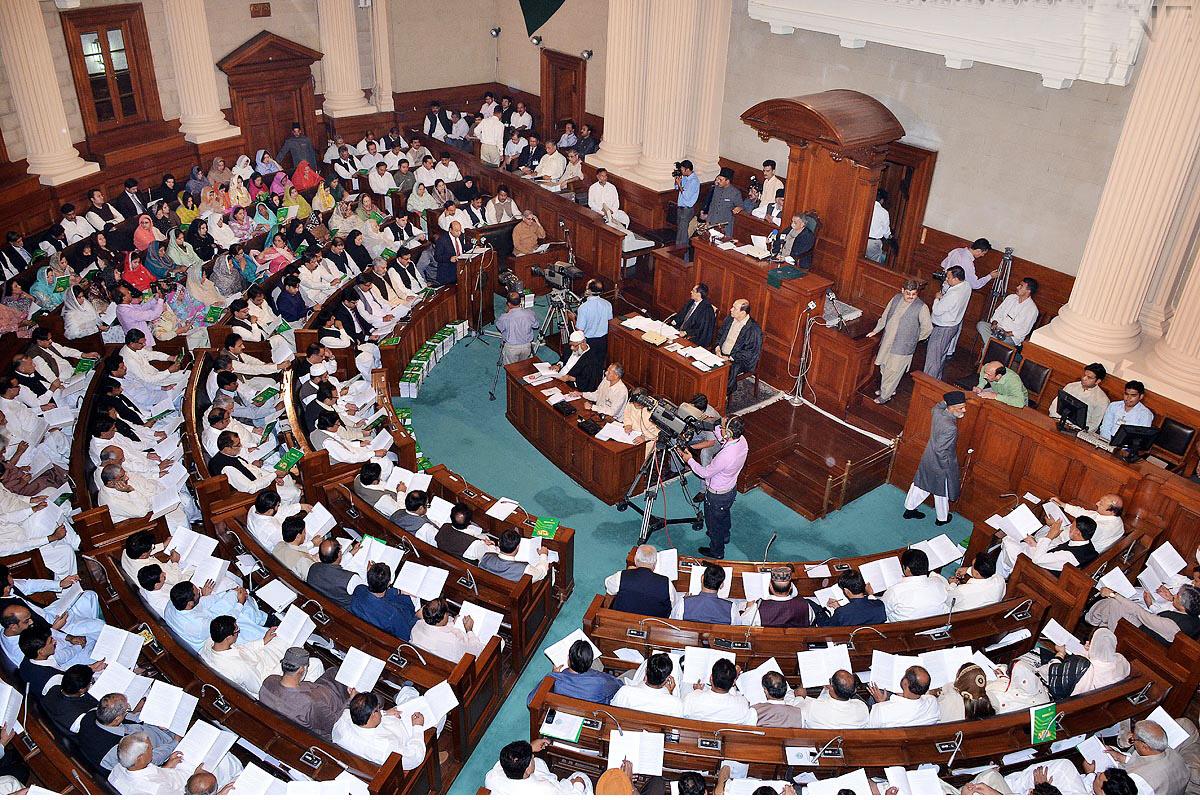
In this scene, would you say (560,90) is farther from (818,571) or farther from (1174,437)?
(818,571)

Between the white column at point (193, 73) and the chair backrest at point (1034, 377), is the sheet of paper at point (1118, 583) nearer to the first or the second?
the chair backrest at point (1034, 377)

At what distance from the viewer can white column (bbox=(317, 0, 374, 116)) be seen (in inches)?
748

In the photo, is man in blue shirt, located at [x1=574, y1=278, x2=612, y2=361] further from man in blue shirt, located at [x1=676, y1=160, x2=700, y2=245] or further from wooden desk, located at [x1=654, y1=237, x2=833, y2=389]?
man in blue shirt, located at [x1=676, y1=160, x2=700, y2=245]

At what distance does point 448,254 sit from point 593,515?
5338 mm

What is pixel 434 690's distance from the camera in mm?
6441

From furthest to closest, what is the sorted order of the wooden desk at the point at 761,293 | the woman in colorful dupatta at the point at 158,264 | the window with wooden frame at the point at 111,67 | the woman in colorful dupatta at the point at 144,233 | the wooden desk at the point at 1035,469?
the window with wooden frame at the point at 111,67, the woman in colorful dupatta at the point at 144,233, the woman in colorful dupatta at the point at 158,264, the wooden desk at the point at 761,293, the wooden desk at the point at 1035,469

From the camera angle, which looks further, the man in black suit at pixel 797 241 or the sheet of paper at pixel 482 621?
the man in black suit at pixel 797 241

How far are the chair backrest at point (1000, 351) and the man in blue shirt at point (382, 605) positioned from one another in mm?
7681

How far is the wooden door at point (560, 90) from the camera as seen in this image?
19281 millimetres

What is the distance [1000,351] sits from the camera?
10938 mm

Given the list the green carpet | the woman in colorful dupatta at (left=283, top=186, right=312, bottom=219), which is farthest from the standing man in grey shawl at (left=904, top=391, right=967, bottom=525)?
the woman in colorful dupatta at (left=283, top=186, right=312, bottom=219)

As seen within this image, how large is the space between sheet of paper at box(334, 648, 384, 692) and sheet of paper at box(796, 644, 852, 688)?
126 inches

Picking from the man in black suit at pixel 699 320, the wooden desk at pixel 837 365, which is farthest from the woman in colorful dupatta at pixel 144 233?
the wooden desk at pixel 837 365

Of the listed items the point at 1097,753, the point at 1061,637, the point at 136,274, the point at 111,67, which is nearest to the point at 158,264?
the point at 136,274
